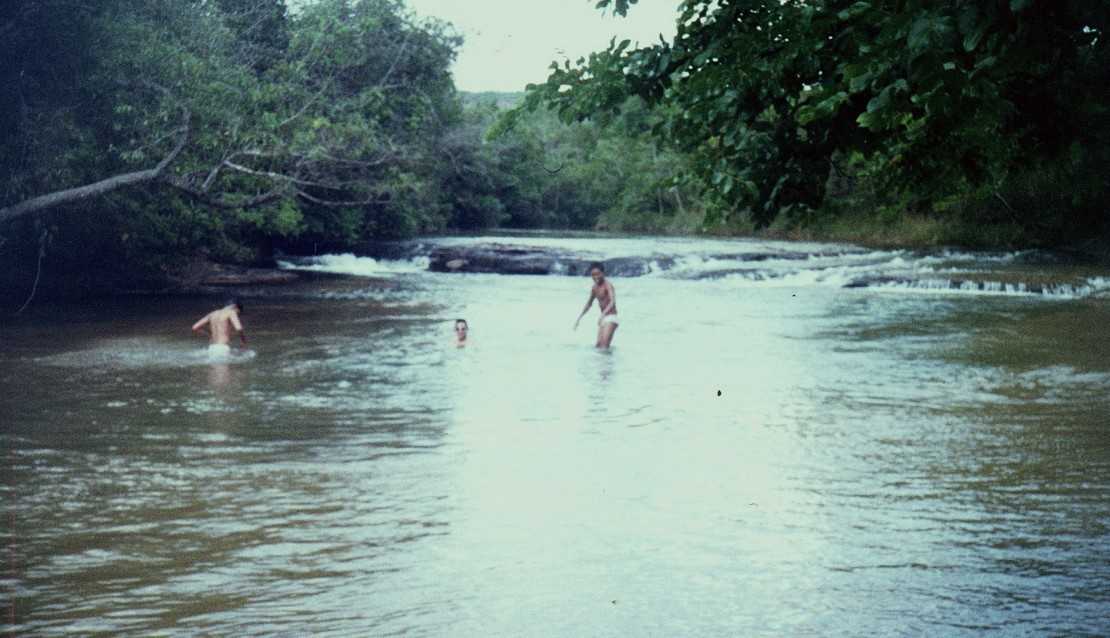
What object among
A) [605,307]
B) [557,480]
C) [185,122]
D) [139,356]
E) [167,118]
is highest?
[167,118]

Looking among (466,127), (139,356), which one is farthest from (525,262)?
(139,356)

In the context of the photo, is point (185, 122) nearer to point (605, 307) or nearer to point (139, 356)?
point (139, 356)

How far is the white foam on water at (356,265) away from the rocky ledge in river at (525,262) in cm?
68

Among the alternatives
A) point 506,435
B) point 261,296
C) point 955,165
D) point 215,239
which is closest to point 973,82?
point 955,165

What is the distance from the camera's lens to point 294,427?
44.2ft

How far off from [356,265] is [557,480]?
2991 cm

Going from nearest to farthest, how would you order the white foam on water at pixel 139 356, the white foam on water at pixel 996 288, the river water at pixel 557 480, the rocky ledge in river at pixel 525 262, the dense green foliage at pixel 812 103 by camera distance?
the dense green foliage at pixel 812 103
the river water at pixel 557 480
the white foam on water at pixel 139 356
the white foam on water at pixel 996 288
the rocky ledge in river at pixel 525 262

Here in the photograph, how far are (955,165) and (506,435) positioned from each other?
641 cm

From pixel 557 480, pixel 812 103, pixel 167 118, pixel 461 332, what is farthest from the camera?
pixel 167 118

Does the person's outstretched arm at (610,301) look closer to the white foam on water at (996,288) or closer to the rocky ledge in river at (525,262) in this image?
the white foam on water at (996,288)

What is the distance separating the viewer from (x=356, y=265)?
40.2 m

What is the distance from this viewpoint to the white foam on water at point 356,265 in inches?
1501

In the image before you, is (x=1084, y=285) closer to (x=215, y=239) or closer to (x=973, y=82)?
Answer: (x=215, y=239)

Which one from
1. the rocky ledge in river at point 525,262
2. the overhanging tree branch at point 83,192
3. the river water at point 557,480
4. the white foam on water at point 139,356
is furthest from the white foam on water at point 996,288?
the white foam on water at point 139,356
